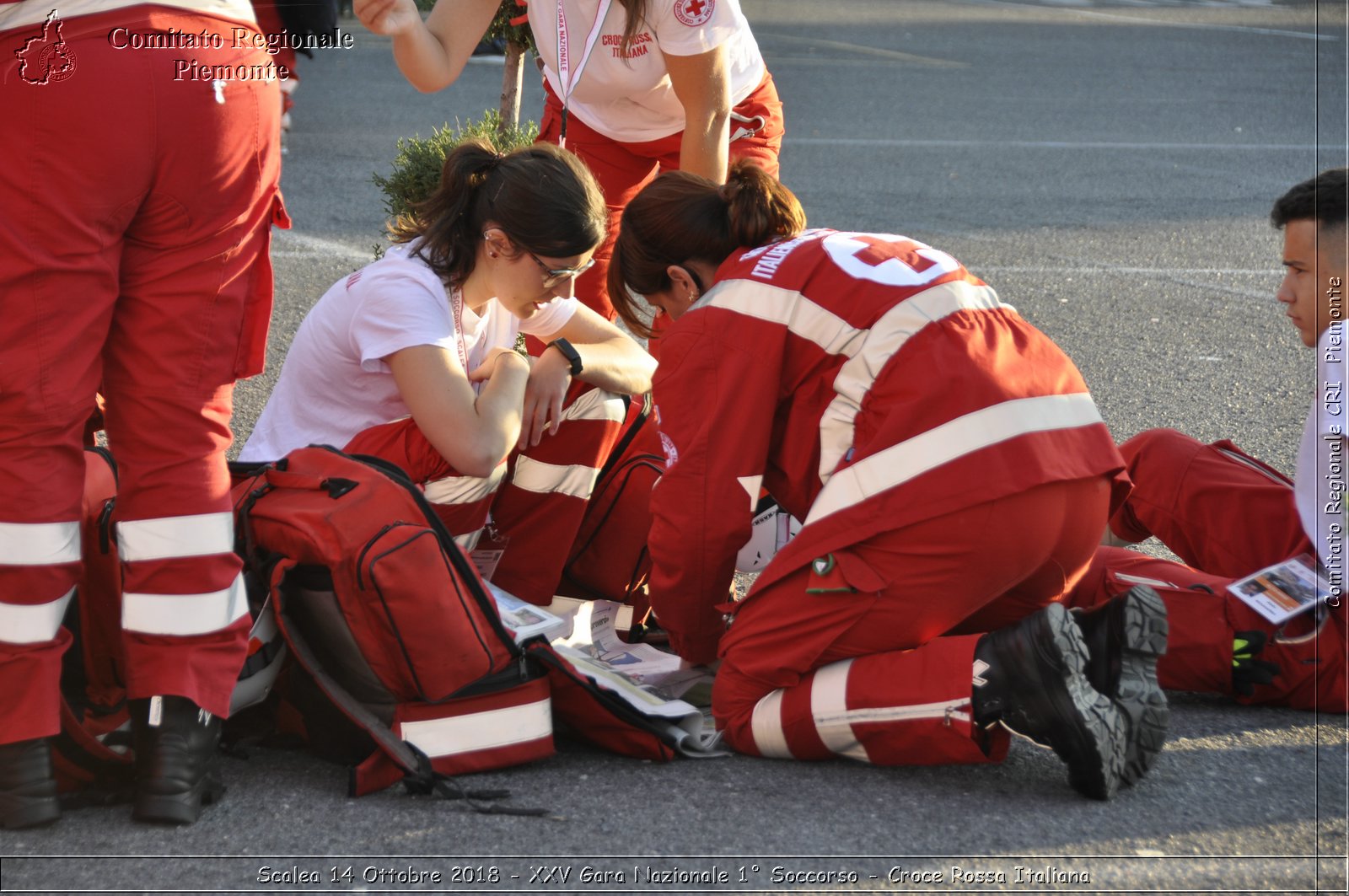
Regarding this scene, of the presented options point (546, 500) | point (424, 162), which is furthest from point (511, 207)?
point (424, 162)

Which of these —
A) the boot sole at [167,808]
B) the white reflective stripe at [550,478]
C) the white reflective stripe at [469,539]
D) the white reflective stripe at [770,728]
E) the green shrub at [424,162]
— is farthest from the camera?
the green shrub at [424,162]

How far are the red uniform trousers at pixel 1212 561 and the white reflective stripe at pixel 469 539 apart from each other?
136 cm

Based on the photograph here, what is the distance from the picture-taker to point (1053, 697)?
2.52 metres

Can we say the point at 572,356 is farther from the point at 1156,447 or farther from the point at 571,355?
the point at 1156,447

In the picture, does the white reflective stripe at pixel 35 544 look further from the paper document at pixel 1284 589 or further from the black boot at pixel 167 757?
the paper document at pixel 1284 589

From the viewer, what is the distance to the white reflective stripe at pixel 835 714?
2732mm

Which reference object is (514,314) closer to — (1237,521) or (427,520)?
(427,520)

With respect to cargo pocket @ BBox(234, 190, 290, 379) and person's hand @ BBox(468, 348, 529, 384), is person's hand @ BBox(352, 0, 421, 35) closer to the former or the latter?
cargo pocket @ BBox(234, 190, 290, 379)

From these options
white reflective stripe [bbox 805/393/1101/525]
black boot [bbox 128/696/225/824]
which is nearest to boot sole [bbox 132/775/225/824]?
black boot [bbox 128/696/225/824]

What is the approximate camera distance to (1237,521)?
130 inches

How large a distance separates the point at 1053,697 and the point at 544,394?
1399 mm

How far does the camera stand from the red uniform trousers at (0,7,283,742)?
2316 millimetres

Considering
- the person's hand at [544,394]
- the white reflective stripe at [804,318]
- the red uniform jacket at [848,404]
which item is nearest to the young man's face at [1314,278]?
the red uniform jacket at [848,404]

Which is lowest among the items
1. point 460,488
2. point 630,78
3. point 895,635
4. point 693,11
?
point 895,635
